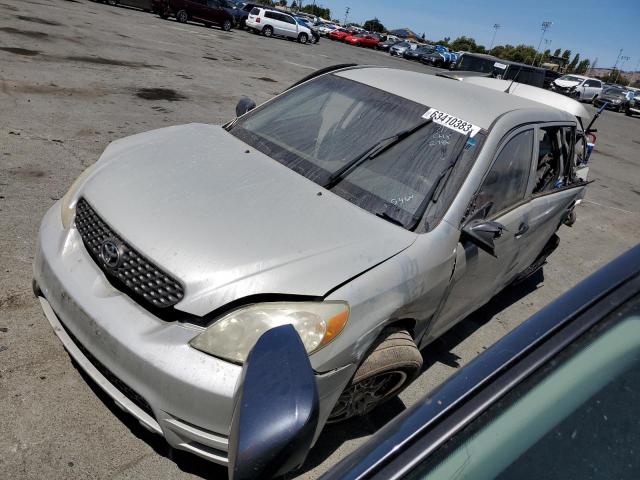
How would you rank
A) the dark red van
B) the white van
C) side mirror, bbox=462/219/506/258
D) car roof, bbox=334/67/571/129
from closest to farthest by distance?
1. side mirror, bbox=462/219/506/258
2. car roof, bbox=334/67/571/129
3. the dark red van
4. the white van

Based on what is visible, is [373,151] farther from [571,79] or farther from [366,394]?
[571,79]

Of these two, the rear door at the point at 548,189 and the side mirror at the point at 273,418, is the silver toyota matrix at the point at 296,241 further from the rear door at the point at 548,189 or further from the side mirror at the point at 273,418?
the side mirror at the point at 273,418

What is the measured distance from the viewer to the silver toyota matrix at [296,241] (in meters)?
2.03

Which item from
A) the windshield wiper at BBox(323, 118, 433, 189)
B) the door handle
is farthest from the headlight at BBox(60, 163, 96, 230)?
the door handle

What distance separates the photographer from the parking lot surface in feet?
7.55

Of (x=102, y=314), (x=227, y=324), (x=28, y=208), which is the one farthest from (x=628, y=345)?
(x=28, y=208)

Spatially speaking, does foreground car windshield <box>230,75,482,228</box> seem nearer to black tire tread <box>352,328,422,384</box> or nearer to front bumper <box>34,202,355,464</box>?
black tire tread <box>352,328,422,384</box>

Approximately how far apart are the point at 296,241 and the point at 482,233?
1.08m

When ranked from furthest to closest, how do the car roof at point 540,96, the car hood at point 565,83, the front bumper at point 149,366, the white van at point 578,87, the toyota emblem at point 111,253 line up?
Answer: 1. the car hood at point 565,83
2. the white van at point 578,87
3. the car roof at point 540,96
4. the toyota emblem at point 111,253
5. the front bumper at point 149,366

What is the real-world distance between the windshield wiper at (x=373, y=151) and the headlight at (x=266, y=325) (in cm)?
96

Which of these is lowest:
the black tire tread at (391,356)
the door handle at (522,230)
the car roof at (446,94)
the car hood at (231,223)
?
the black tire tread at (391,356)

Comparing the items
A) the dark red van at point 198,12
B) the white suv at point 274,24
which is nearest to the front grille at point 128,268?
the dark red van at point 198,12

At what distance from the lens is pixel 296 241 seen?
2287mm

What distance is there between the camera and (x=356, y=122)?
3207mm
